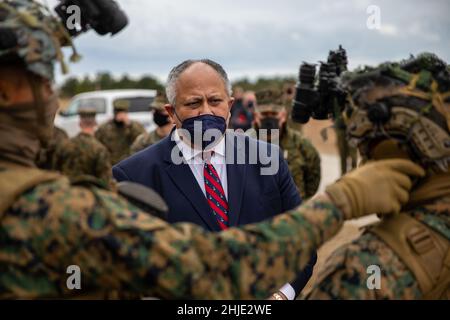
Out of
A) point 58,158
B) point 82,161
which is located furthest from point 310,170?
point 58,158

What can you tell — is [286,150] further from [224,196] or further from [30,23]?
[30,23]

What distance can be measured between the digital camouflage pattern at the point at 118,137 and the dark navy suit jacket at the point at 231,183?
841 cm

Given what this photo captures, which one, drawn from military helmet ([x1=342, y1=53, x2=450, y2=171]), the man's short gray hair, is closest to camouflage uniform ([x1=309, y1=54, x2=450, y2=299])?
military helmet ([x1=342, y1=53, x2=450, y2=171])

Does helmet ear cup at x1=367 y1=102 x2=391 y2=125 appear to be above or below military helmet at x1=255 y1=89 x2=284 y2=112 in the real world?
below

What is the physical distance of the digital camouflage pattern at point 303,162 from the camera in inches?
294

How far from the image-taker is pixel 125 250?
203 cm

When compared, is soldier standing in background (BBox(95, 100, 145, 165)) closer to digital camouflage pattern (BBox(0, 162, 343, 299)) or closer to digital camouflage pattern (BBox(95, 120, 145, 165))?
digital camouflage pattern (BBox(95, 120, 145, 165))

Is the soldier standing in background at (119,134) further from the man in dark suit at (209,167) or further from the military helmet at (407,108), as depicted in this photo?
the military helmet at (407,108)

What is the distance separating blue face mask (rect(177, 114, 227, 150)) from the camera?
3.57 m

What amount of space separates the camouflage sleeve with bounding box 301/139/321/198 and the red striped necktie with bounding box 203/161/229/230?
3.97 m

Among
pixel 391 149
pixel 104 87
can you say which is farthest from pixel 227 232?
pixel 104 87

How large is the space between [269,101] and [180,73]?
4.28 m

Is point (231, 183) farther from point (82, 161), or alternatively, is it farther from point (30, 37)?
point (30, 37)

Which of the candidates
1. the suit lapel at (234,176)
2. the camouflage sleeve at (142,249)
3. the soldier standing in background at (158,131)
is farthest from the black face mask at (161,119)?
the camouflage sleeve at (142,249)
